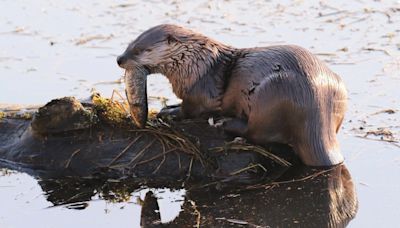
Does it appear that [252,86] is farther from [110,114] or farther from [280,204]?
[110,114]

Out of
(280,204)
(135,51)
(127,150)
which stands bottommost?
(280,204)

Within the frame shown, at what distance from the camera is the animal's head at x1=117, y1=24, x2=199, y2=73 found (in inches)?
213

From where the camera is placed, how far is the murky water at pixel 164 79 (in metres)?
5.13

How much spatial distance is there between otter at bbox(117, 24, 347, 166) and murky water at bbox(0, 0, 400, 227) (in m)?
0.34

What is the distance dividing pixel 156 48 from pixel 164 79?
5.28ft

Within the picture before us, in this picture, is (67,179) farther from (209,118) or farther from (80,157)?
(209,118)

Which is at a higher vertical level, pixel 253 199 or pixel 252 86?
pixel 252 86

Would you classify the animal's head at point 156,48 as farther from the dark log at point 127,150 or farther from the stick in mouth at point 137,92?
the dark log at point 127,150

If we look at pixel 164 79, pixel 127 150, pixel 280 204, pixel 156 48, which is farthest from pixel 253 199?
pixel 164 79

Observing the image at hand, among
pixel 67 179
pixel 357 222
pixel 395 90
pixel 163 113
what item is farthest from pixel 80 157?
pixel 395 90

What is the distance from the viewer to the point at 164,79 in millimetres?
7043

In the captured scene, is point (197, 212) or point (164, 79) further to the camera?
point (164, 79)

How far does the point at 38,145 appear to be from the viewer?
221 inches

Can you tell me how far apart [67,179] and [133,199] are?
0.44 metres
